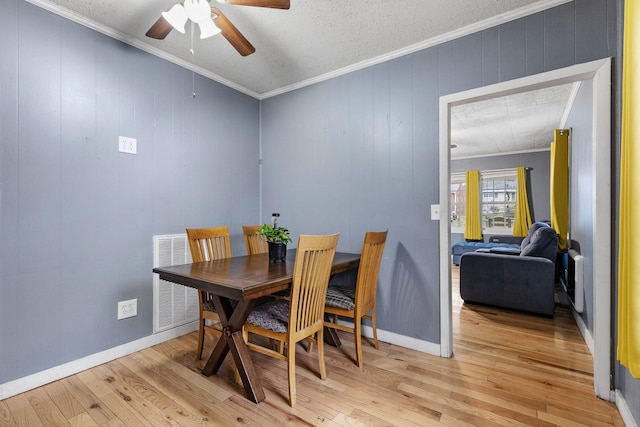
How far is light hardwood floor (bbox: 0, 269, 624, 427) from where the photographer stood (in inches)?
63.1

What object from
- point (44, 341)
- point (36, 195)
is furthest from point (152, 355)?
point (36, 195)

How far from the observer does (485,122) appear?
450cm

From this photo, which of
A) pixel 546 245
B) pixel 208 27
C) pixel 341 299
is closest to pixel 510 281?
pixel 546 245

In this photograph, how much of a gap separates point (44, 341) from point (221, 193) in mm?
1711

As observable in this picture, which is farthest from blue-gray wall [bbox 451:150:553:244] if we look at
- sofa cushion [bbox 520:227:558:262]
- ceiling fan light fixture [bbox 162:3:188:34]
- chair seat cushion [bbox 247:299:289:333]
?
ceiling fan light fixture [bbox 162:3:188:34]

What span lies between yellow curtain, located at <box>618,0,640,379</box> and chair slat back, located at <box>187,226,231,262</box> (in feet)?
7.65

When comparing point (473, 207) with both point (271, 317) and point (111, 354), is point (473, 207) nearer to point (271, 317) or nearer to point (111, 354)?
point (271, 317)

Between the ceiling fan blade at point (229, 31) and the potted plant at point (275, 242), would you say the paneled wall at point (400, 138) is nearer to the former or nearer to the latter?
the potted plant at point (275, 242)

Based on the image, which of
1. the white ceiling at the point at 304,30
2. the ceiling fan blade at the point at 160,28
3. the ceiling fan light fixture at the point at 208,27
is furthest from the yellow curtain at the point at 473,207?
the ceiling fan blade at the point at 160,28

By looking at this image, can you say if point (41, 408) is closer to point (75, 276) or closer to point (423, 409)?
point (75, 276)

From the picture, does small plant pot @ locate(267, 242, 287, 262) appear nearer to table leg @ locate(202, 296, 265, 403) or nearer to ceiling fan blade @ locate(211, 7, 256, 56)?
table leg @ locate(202, 296, 265, 403)

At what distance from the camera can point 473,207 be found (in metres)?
6.82

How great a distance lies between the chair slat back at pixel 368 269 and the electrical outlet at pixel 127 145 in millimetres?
1931

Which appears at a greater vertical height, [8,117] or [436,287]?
Answer: [8,117]
